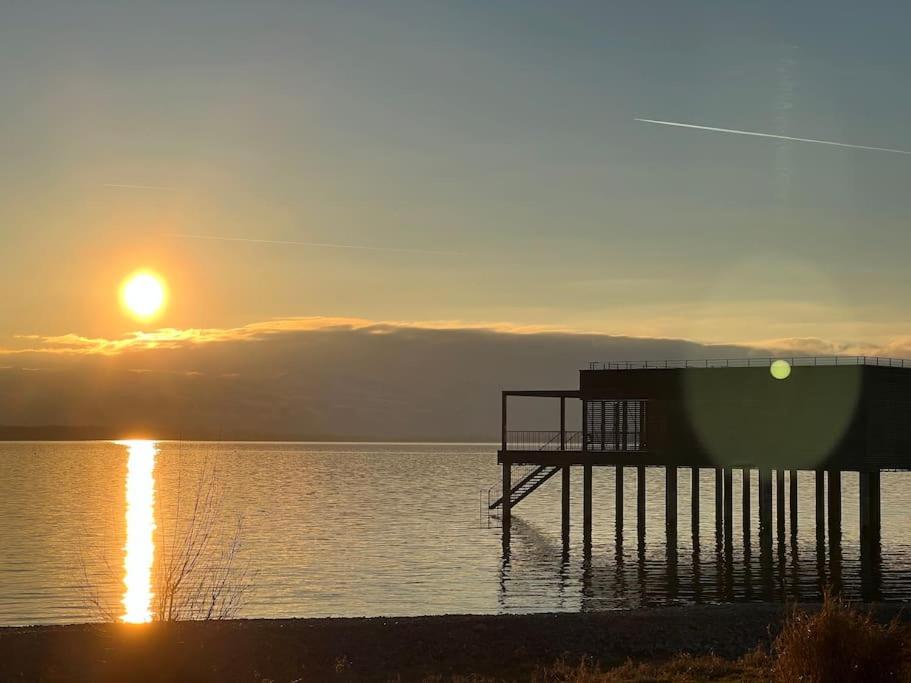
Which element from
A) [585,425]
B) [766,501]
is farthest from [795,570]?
[585,425]

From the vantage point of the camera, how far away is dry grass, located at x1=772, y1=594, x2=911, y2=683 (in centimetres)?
1661

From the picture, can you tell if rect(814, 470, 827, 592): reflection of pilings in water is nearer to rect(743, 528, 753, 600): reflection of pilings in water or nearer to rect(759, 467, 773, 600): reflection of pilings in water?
rect(759, 467, 773, 600): reflection of pilings in water

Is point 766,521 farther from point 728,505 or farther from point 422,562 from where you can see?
point 422,562

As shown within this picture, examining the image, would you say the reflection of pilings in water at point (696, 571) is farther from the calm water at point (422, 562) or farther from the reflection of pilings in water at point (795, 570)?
the reflection of pilings in water at point (795, 570)

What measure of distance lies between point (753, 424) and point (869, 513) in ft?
24.1

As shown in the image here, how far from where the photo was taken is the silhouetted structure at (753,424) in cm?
5462

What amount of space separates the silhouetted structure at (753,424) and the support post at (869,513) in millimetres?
56

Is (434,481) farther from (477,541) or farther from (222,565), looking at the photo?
(222,565)

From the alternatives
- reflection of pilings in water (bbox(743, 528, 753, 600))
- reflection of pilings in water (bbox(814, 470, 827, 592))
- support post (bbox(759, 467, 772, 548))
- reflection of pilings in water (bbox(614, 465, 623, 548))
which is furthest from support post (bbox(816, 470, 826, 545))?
reflection of pilings in water (bbox(614, 465, 623, 548))

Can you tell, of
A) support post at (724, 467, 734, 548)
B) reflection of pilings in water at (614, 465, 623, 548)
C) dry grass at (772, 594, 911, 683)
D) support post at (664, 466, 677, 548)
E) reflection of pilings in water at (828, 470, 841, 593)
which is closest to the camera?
dry grass at (772, 594, 911, 683)

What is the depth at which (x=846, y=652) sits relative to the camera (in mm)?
16641

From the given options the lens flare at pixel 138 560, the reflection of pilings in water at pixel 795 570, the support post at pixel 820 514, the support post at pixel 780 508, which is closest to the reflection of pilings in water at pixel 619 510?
the support post at pixel 780 508

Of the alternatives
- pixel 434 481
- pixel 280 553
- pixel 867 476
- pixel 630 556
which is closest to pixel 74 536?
pixel 280 553

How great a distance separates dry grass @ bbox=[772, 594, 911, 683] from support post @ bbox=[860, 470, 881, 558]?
40.2 metres
